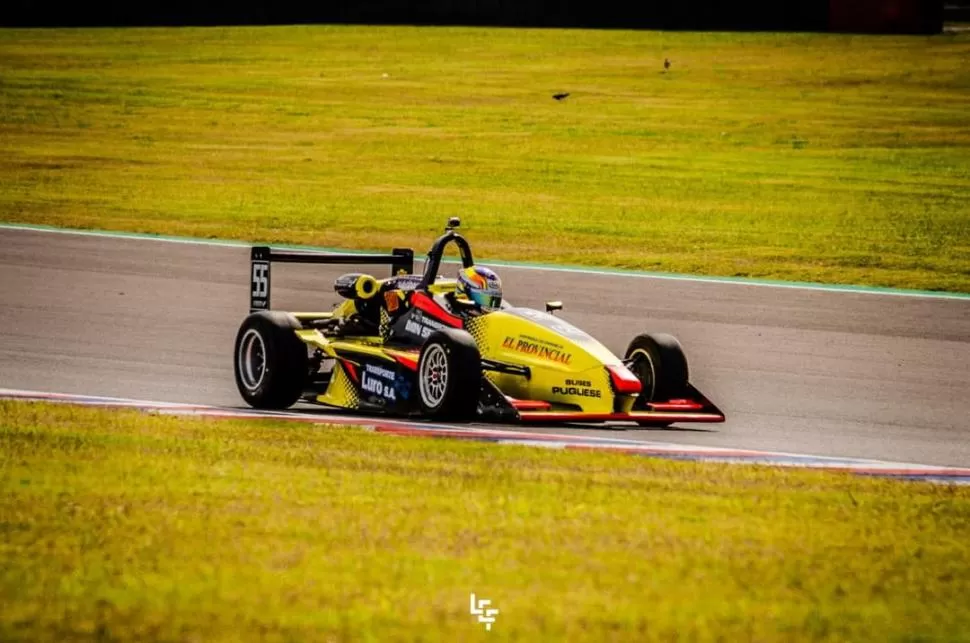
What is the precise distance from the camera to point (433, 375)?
418 inches

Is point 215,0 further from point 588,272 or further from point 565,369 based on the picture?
point 565,369

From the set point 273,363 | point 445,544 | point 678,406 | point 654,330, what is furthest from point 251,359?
point 445,544

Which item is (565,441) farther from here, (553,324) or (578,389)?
(553,324)

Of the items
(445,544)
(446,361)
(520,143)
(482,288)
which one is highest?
(520,143)

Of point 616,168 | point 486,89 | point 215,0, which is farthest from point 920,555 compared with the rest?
point 215,0

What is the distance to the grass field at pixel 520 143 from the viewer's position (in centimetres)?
2178

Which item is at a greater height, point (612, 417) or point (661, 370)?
point (661, 370)

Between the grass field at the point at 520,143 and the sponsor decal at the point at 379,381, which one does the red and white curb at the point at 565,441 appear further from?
the grass field at the point at 520,143

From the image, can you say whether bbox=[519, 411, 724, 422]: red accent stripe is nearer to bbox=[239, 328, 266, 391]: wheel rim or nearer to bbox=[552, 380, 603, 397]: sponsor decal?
bbox=[552, 380, 603, 397]: sponsor decal

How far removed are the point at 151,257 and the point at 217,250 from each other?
0.90 m

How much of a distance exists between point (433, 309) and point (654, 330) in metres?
3.83

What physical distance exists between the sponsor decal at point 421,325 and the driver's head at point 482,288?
261 millimetres

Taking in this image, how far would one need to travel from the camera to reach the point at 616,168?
94.5ft

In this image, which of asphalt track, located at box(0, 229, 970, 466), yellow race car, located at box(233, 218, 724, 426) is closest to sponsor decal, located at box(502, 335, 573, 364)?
yellow race car, located at box(233, 218, 724, 426)
